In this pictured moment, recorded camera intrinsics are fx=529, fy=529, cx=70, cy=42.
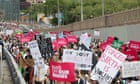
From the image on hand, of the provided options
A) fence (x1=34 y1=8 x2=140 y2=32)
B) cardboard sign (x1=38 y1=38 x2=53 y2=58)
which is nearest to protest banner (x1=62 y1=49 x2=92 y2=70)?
cardboard sign (x1=38 y1=38 x2=53 y2=58)

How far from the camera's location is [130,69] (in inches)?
348

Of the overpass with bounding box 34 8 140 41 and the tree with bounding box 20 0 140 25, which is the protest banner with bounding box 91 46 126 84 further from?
the tree with bounding box 20 0 140 25

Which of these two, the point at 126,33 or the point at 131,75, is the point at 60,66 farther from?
the point at 126,33

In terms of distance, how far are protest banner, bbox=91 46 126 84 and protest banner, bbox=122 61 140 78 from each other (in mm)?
111

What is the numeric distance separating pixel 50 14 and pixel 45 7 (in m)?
5.43

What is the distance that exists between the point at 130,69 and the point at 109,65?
0.36 metres

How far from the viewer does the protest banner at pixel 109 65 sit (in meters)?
8.68

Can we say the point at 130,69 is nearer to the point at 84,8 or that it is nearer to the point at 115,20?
the point at 115,20

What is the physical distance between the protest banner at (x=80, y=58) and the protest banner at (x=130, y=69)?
1495mm

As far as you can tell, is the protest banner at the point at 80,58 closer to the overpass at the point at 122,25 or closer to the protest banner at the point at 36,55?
the protest banner at the point at 36,55

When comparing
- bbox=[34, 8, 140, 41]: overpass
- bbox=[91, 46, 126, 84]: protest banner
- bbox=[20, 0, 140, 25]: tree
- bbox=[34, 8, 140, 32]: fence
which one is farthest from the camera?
bbox=[20, 0, 140, 25]: tree

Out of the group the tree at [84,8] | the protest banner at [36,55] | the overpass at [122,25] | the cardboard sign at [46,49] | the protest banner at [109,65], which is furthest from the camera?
the tree at [84,8]

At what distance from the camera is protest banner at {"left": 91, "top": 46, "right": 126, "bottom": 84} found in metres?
8.68

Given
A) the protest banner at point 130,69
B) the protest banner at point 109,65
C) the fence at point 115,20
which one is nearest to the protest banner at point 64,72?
the protest banner at point 109,65
